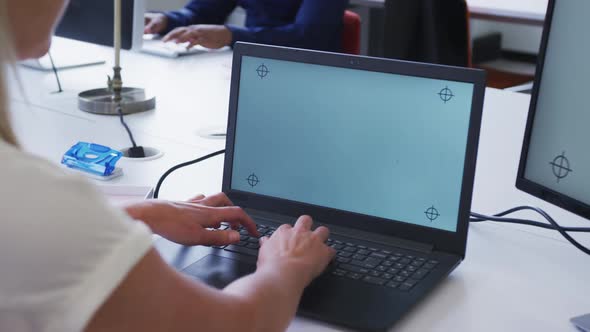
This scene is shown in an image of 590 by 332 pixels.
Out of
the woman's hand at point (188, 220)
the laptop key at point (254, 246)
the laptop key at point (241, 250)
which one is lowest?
the laptop key at point (241, 250)

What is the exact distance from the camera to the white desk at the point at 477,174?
0.88 metres

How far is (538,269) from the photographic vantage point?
100 centimetres

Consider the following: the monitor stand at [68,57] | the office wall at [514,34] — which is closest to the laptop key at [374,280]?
the monitor stand at [68,57]

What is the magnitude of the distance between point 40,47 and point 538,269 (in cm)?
70

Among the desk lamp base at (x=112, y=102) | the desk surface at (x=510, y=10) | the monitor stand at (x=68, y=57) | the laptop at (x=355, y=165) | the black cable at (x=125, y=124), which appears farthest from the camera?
the desk surface at (x=510, y=10)

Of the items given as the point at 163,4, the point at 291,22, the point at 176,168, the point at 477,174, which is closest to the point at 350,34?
the point at 291,22

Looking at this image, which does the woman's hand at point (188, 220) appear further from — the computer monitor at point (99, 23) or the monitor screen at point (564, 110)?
the computer monitor at point (99, 23)

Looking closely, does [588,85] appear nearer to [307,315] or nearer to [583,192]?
[583,192]

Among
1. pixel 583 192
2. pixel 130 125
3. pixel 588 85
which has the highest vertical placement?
pixel 588 85

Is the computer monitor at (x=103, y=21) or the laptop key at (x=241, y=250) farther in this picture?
the computer monitor at (x=103, y=21)

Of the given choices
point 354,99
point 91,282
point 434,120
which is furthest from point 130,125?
point 91,282

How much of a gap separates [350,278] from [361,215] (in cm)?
14

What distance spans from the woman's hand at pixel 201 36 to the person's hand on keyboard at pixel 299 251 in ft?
4.32

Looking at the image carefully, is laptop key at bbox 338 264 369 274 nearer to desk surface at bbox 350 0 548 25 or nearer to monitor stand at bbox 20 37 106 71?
monitor stand at bbox 20 37 106 71
